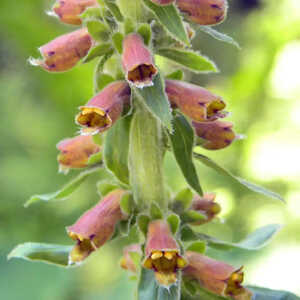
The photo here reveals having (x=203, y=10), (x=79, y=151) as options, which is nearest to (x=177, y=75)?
(x=203, y=10)

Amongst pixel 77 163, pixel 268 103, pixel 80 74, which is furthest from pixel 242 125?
pixel 77 163

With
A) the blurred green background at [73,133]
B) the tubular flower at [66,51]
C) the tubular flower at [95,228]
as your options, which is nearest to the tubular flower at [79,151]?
the tubular flower at [95,228]

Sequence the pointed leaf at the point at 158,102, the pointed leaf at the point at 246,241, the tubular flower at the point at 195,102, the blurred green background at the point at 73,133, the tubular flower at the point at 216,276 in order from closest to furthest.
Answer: the pointed leaf at the point at 158,102
the tubular flower at the point at 195,102
the tubular flower at the point at 216,276
the pointed leaf at the point at 246,241
the blurred green background at the point at 73,133

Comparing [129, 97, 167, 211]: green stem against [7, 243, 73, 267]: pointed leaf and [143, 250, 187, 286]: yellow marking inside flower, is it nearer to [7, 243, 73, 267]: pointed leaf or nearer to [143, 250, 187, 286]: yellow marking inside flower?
[143, 250, 187, 286]: yellow marking inside flower

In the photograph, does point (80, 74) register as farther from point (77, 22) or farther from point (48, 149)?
point (77, 22)

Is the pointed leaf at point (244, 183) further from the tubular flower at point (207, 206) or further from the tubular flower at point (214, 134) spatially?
the tubular flower at point (207, 206)

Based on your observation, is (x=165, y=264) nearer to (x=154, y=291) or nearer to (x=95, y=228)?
(x=154, y=291)

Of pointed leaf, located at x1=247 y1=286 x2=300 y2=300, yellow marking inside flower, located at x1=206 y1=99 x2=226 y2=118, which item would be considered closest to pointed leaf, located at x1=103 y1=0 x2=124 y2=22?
yellow marking inside flower, located at x1=206 y1=99 x2=226 y2=118

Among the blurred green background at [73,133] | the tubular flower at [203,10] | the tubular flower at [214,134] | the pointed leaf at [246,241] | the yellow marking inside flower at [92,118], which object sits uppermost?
the tubular flower at [203,10]
